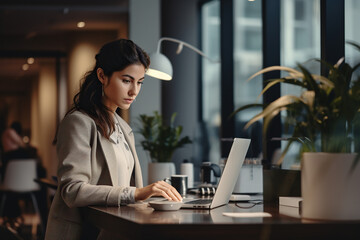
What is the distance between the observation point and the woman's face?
243 cm

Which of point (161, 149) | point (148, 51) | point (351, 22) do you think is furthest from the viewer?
point (148, 51)

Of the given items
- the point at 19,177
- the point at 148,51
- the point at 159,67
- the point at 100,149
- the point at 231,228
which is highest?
the point at 148,51

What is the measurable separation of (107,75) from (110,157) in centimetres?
38

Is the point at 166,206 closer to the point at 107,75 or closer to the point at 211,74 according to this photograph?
the point at 107,75

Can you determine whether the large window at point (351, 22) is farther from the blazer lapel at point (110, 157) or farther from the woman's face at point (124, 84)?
the blazer lapel at point (110, 157)

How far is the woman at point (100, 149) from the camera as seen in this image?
7.15ft

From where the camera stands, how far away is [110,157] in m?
2.31

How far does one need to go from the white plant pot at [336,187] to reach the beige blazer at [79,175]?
81cm

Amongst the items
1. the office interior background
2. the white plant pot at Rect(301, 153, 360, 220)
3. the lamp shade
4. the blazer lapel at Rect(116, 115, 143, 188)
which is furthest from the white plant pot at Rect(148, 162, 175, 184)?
the white plant pot at Rect(301, 153, 360, 220)

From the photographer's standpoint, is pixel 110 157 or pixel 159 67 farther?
pixel 159 67

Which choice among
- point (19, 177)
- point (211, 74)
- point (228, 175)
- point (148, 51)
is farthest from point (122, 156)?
point (19, 177)

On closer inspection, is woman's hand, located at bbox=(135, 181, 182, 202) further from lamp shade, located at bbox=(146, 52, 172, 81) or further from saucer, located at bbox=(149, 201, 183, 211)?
lamp shade, located at bbox=(146, 52, 172, 81)

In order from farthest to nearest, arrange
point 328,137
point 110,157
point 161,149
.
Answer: point 161,149 → point 110,157 → point 328,137

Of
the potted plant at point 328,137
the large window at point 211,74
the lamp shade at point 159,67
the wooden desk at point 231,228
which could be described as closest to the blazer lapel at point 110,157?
the wooden desk at point 231,228
